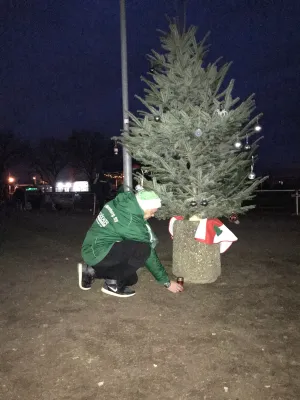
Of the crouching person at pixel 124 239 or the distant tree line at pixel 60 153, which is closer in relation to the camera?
the crouching person at pixel 124 239

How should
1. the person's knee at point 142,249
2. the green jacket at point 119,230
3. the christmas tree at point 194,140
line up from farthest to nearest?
1. the christmas tree at point 194,140
2. the person's knee at point 142,249
3. the green jacket at point 119,230

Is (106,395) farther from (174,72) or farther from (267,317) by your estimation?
(174,72)

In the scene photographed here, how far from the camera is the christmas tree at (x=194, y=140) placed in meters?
4.99

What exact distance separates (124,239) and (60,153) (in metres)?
60.3

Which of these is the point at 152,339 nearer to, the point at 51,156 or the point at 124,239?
the point at 124,239

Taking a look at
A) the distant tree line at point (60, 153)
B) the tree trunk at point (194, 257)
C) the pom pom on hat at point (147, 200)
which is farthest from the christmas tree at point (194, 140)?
the distant tree line at point (60, 153)

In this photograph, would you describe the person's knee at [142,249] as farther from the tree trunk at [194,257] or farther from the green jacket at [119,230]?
the tree trunk at [194,257]


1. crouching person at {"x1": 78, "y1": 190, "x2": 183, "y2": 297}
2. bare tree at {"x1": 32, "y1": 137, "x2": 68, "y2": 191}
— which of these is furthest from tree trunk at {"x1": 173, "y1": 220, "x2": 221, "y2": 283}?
bare tree at {"x1": 32, "y1": 137, "x2": 68, "y2": 191}

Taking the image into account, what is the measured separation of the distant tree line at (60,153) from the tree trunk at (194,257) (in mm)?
51476

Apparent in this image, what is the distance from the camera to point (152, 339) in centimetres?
344

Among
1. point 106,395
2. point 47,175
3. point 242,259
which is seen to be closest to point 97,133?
point 47,175

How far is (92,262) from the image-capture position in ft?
14.0

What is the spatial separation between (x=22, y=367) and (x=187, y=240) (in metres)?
2.99

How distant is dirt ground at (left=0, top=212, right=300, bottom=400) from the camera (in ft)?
8.70
